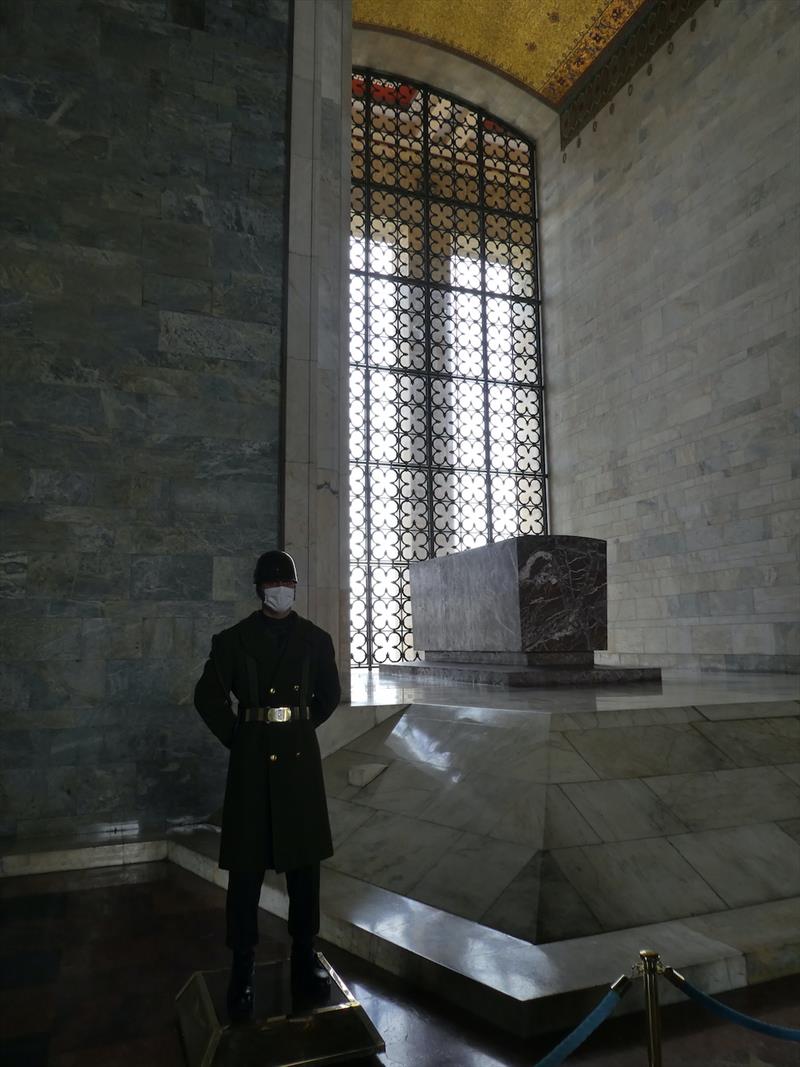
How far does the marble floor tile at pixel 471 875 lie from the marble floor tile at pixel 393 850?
7cm

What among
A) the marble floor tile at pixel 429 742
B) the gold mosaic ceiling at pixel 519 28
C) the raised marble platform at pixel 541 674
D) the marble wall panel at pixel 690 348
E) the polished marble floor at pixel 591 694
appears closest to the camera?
the marble floor tile at pixel 429 742

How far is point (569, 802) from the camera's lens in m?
3.37

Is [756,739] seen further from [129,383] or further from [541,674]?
[129,383]

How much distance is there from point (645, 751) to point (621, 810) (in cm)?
51

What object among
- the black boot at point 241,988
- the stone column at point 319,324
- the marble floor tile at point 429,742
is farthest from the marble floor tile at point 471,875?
the stone column at point 319,324

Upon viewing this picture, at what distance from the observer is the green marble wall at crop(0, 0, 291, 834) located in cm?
486

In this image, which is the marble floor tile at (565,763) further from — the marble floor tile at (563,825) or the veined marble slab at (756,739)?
the veined marble slab at (756,739)

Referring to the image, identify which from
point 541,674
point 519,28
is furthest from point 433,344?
point 541,674

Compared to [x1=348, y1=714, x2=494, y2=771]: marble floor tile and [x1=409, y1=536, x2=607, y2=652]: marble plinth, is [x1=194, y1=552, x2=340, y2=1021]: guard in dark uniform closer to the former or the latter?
[x1=348, y1=714, x2=494, y2=771]: marble floor tile

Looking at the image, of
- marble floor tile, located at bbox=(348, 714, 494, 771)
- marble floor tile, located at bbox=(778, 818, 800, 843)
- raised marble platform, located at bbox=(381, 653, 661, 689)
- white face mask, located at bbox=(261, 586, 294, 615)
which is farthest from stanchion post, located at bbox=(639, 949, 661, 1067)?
raised marble platform, located at bbox=(381, 653, 661, 689)

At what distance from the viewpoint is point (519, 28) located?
11930 mm

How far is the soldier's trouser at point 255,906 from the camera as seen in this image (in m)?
2.39

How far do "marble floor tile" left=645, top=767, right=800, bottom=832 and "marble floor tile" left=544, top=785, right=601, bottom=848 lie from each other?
19.1 inches

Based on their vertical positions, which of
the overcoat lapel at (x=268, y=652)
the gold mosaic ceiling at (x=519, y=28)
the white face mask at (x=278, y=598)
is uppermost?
the gold mosaic ceiling at (x=519, y=28)
